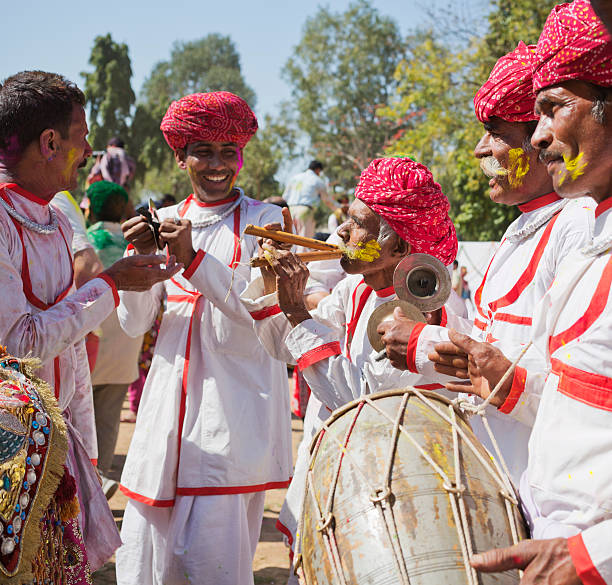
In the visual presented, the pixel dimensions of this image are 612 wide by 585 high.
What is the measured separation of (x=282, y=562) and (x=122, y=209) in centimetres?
329

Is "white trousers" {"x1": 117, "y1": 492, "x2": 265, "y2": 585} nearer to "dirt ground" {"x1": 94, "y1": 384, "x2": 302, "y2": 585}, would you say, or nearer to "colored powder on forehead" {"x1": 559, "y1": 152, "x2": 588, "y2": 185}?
"dirt ground" {"x1": 94, "y1": 384, "x2": 302, "y2": 585}

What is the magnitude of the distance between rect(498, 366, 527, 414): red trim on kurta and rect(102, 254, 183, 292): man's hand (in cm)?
178

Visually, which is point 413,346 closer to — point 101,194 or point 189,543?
point 189,543

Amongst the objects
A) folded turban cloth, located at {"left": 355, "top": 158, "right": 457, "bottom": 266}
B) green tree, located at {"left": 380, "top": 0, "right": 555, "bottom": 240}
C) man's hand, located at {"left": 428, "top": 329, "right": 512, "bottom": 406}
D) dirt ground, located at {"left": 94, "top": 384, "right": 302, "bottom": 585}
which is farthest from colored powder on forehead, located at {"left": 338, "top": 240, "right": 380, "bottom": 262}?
green tree, located at {"left": 380, "top": 0, "right": 555, "bottom": 240}

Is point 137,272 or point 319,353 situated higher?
point 137,272

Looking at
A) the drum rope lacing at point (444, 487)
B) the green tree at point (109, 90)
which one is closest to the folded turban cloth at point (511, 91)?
the drum rope lacing at point (444, 487)

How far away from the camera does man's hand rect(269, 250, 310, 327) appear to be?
113 inches

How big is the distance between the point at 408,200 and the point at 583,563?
1.86 metres

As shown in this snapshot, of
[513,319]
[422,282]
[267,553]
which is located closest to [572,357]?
[513,319]

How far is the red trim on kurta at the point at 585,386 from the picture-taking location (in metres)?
1.64

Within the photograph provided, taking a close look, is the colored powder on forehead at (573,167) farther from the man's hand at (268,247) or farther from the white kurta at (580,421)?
the man's hand at (268,247)

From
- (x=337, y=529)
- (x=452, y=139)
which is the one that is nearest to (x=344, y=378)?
(x=337, y=529)

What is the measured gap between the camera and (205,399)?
3.62m

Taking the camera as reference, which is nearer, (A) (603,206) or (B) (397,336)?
(A) (603,206)
